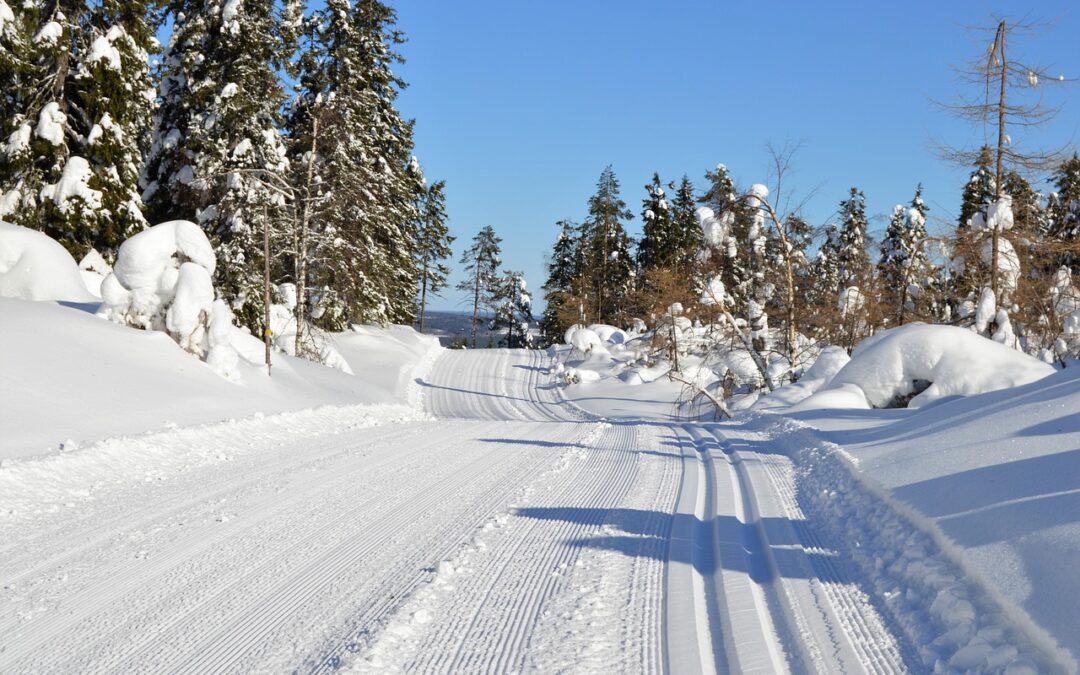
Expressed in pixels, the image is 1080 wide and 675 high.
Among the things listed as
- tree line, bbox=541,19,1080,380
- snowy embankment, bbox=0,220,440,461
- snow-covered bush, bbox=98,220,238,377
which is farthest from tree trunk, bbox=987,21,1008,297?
snow-covered bush, bbox=98,220,238,377

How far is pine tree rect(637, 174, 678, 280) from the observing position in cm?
4773

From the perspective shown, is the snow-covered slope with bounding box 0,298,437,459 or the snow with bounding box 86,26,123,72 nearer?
the snow-covered slope with bounding box 0,298,437,459

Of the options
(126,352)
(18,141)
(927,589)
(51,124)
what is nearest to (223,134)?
(51,124)

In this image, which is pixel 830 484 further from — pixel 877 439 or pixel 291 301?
pixel 291 301

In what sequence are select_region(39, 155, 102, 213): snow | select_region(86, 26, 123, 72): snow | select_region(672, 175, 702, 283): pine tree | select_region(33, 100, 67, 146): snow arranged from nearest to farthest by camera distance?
select_region(33, 100, 67, 146): snow
select_region(39, 155, 102, 213): snow
select_region(86, 26, 123, 72): snow
select_region(672, 175, 702, 283): pine tree

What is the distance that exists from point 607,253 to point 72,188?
117 ft

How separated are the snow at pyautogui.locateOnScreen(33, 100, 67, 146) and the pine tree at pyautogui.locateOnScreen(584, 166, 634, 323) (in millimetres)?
34283

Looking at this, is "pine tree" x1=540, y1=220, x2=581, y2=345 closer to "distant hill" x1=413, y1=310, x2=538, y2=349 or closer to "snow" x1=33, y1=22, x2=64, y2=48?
"distant hill" x1=413, y1=310, x2=538, y2=349

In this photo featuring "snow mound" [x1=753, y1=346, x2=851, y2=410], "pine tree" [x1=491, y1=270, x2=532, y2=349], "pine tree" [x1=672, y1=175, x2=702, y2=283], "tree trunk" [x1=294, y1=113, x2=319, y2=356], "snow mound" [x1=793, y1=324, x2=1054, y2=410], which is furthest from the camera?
"pine tree" [x1=491, y1=270, x2=532, y2=349]

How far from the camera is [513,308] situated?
58.3 m

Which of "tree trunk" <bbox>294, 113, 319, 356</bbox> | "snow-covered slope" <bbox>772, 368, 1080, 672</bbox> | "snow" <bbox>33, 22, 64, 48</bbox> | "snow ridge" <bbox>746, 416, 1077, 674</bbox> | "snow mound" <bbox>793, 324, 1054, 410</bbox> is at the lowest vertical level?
"snow ridge" <bbox>746, 416, 1077, 674</bbox>

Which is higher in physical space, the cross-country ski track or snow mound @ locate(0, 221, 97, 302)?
snow mound @ locate(0, 221, 97, 302)

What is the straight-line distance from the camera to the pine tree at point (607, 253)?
48.8 meters

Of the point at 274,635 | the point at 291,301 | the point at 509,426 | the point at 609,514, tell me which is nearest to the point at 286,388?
the point at 509,426
